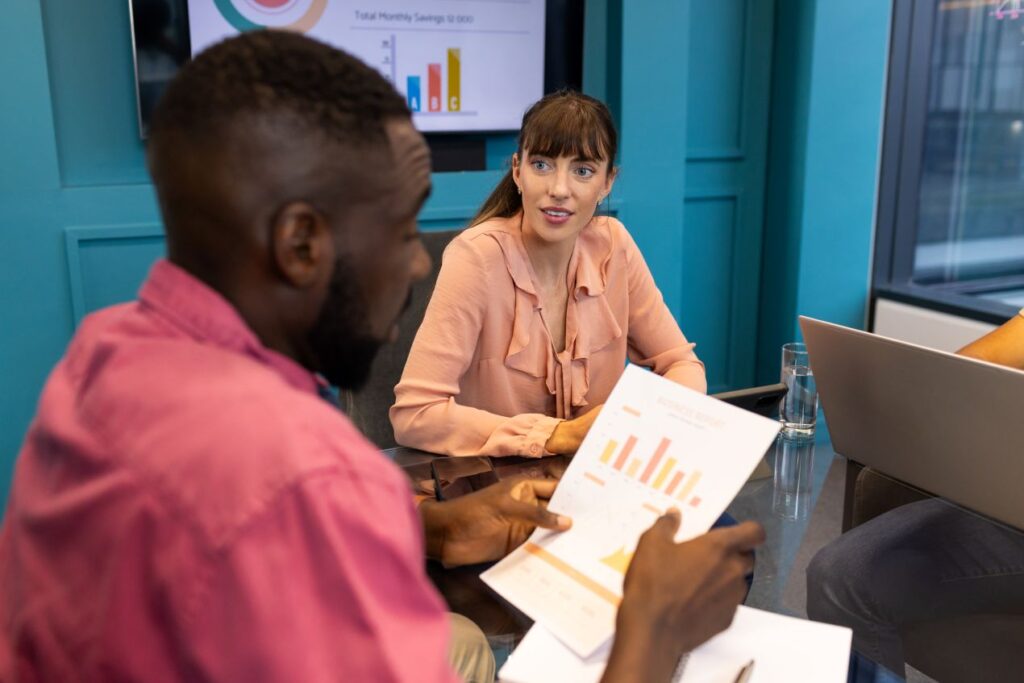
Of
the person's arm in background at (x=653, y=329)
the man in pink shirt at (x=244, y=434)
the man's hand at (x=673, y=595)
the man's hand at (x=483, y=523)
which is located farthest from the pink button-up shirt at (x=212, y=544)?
the person's arm in background at (x=653, y=329)

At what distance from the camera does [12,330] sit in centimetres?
252

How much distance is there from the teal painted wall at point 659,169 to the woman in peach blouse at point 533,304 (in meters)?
1.23

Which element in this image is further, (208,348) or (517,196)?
(517,196)

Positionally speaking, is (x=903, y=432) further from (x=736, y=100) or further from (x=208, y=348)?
(x=736, y=100)

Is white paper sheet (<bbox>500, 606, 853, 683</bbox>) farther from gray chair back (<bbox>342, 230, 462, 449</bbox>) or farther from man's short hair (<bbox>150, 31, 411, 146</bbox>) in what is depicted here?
gray chair back (<bbox>342, 230, 462, 449</bbox>)

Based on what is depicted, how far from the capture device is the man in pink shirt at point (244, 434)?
51cm

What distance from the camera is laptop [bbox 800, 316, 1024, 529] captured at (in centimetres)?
113

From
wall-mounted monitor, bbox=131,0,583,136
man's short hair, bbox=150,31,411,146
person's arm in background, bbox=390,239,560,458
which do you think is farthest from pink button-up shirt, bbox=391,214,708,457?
wall-mounted monitor, bbox=131,0,583,136

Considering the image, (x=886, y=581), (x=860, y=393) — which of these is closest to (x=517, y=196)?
(x=860, y=393)

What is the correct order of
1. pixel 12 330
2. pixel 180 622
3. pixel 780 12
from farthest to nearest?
pixel 780 12 → pixel 12 330 → pixel 180 622

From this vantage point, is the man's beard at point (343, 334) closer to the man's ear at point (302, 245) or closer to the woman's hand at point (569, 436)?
A: the man's ear at point (302, 245)

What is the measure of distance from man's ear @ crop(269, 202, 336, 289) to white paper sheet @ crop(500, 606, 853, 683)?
47 cm

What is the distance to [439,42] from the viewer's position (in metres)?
2.90

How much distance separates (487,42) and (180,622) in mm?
2699
